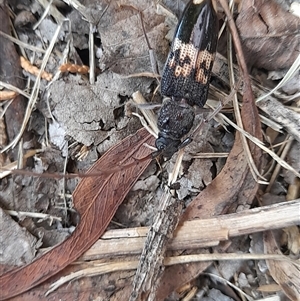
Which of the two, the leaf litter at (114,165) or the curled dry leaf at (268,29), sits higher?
the curled dry leaf at (268,29)

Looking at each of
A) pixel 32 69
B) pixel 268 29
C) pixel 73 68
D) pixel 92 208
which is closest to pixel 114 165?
pixel 92 208

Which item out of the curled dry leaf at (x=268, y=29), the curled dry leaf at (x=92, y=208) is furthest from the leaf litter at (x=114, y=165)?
the curled dry leaf at (x=268, y=29)

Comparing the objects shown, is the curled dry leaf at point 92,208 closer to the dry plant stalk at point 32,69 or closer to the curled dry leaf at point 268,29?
the dry plant stalk at point 32,69

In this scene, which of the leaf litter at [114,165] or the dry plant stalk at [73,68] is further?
the dry plant stalk at [73,68]

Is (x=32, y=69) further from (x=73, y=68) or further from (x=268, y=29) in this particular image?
(x=268, y=29)

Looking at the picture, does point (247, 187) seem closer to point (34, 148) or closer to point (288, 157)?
point (288, 157)

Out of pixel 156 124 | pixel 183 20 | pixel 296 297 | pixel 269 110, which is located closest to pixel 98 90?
pixel 156 124
